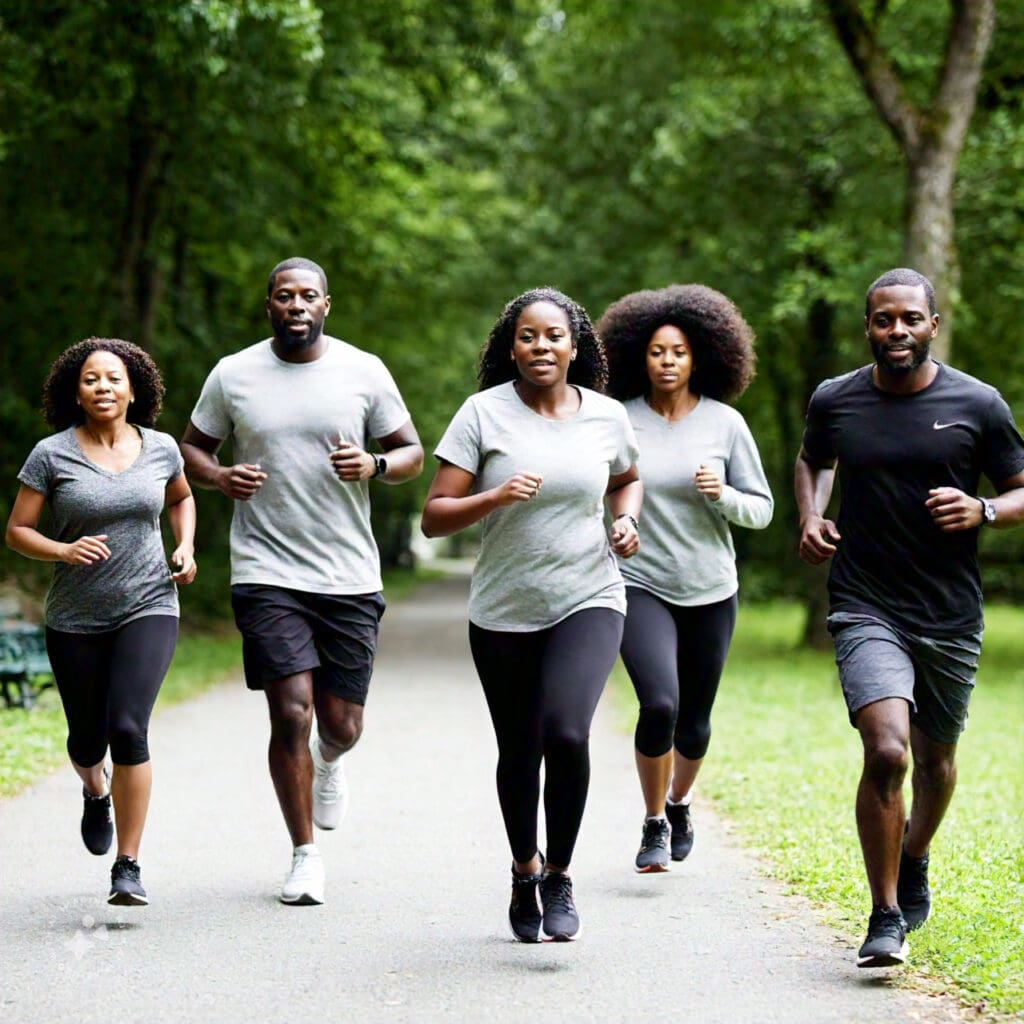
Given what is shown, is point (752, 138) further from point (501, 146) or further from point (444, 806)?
point (444, 806)

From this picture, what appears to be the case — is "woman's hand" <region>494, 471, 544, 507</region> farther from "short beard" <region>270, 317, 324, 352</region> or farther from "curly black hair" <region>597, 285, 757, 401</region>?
"curly black hair" <region>597, 285, 757, 401</region>

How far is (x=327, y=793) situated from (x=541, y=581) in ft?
6.21

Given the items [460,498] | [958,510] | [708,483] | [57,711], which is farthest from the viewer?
[57,711]

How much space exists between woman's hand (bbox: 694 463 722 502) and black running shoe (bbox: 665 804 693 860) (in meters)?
1.51

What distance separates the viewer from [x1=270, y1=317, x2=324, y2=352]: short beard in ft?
21.2

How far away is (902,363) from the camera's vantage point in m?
5.47

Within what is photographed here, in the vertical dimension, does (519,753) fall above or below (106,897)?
above

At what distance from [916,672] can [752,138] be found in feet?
55.1

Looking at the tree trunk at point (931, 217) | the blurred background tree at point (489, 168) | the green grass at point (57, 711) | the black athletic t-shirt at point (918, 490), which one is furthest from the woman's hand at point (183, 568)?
the tree trunk at point (931, 217)

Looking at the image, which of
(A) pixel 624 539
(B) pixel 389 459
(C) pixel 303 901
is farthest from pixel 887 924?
(B) pixel 389 459

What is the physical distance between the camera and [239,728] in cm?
1280

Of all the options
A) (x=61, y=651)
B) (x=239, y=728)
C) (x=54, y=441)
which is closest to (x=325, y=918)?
(x=61, y=651)

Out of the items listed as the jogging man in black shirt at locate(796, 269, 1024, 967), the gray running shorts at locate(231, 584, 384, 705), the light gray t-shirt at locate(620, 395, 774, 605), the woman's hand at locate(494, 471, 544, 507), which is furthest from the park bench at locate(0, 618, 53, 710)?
the jogging man in black shirt at locate(796, 269, 1024, 967)

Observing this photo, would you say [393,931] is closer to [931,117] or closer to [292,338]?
[292,338]
